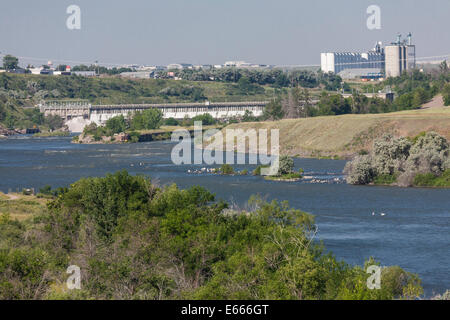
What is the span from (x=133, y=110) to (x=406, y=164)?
389 feet

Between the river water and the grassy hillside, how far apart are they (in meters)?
7.05

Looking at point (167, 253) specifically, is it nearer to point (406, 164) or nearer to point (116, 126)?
point (406, 164)

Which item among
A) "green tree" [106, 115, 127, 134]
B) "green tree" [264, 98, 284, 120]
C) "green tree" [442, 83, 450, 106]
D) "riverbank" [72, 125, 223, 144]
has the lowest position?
"riverbank" [72, 125, 223, 144]

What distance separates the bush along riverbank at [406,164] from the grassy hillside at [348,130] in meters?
24.0

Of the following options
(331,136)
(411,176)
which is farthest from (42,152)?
(411,176)

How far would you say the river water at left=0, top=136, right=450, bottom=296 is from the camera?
39191mm

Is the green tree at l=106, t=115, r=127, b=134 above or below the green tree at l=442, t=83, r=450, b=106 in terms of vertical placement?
below

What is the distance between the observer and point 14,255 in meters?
25.9

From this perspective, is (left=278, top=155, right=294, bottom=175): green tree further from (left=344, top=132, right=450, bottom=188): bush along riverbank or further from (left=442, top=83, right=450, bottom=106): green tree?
(left=442, top=83, right=450, bottom=106): green tree

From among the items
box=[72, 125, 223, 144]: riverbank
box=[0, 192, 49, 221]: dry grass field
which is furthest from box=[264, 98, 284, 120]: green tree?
box=[0, 192, 49, 221]: dry grass field

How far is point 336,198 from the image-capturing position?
196 feet

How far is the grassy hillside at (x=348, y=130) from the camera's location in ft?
326
